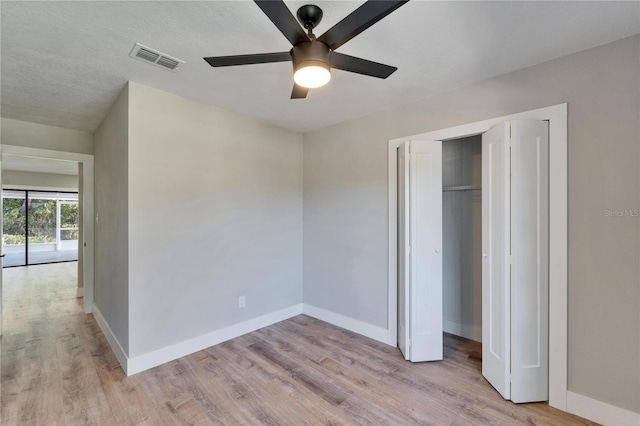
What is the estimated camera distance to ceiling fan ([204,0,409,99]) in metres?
1.13

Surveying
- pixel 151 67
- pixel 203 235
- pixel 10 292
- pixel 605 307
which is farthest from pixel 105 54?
pixel 10 292

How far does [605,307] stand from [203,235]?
338cm

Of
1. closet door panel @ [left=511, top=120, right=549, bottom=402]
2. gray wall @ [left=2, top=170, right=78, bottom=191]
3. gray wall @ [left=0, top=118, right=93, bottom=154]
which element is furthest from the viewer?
gray wall @ [left=2, top=170, right=78, bottom=191]

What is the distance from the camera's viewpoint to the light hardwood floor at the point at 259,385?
1.91 meters

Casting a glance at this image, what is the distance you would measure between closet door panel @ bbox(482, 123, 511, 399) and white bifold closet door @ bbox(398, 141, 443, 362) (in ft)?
1.30

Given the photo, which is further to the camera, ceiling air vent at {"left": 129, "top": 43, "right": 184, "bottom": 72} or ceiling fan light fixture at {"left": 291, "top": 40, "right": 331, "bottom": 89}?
ceiling air vent at {"left": 129, "top": 43, "right": 184, "bottom": 72}

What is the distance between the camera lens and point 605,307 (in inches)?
72.6

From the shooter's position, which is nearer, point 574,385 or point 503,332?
point 574,385

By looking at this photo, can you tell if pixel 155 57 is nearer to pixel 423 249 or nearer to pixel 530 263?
pixel 423 249

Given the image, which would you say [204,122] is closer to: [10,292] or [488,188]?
[488,188]

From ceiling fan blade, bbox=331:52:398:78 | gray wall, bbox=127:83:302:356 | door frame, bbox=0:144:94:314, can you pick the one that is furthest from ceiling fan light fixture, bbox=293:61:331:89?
door frame, bbox=0:144:94:314

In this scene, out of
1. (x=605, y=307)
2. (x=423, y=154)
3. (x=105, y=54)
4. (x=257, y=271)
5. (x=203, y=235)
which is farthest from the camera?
(x=257, y=271)

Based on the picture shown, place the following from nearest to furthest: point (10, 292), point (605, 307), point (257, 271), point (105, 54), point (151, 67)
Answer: point (605, 307) → point (105, 54) → point (151, 67) → point (257, 271) → point (10, 292)

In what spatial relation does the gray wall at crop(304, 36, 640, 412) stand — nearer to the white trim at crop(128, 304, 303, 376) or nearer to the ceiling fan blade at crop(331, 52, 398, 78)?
the ceiling fan blade at crop(331, 52, 398, 78)
